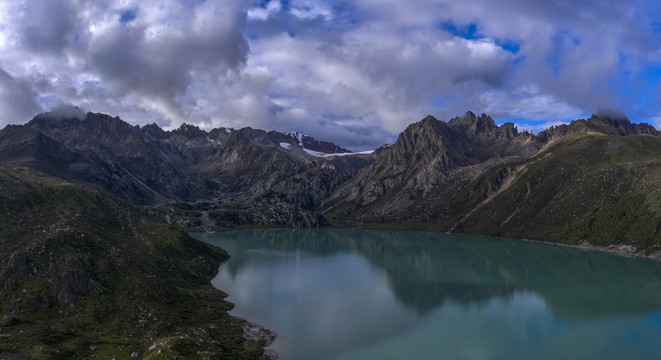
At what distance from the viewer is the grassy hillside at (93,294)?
5406cm

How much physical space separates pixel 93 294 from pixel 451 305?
241ft

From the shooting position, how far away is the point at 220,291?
98.0 m

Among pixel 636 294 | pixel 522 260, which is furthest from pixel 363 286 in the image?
pixel 522 260

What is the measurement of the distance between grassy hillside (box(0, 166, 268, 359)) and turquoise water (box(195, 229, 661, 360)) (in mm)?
10314

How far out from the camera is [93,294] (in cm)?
6931

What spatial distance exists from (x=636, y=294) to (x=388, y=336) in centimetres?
8324

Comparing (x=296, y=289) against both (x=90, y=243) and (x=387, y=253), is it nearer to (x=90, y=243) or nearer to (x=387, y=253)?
(x=90, y=243)

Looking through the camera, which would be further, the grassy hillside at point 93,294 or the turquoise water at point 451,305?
the turquoise water at point 451,305

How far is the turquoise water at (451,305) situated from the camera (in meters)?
64.7

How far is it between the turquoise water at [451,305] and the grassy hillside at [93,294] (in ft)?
33.8

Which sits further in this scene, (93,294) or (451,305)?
(451,305)

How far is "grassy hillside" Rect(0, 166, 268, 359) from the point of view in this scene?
54.1 meters

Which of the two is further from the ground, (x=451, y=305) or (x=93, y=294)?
(x=93, y=294)

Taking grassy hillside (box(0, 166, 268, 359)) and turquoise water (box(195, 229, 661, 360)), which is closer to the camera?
grassy hillside (box(0, 166, 268, 359))
